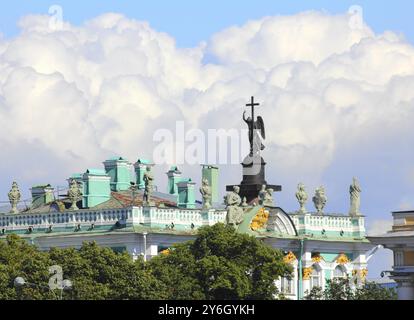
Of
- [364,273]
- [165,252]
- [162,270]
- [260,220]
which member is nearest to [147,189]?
[165,252]

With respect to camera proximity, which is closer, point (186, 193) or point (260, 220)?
point (260, 220)

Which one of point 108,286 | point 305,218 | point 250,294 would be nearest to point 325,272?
point 305,218

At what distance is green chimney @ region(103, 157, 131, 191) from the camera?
139250 millimetres

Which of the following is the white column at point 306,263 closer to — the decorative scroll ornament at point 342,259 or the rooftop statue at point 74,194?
the decorative scroll ornament at point 342,259

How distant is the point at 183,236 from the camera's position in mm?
128250

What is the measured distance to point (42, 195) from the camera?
464 feet

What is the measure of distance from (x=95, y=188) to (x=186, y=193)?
8977mm

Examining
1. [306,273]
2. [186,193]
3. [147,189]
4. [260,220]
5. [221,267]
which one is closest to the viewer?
[221,267]

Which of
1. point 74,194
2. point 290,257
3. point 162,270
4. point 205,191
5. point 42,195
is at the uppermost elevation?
point 42,195

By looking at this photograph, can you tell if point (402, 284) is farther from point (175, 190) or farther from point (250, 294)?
point (175, 190)

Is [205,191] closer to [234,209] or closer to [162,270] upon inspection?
[234,209]
